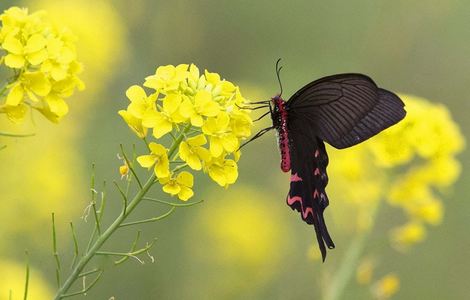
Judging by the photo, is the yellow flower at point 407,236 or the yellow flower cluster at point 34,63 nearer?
the yellow flower cluster at point 34,63

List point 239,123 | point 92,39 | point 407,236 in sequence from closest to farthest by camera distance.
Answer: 1. point 239,123
2. point 407,236
3. point 92,39

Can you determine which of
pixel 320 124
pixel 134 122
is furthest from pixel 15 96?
pixel 320 124

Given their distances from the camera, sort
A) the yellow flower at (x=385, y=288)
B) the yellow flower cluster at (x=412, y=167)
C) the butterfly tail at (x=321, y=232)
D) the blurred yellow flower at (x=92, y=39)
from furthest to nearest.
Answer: the blurred yellow flower at (x=92, y=39) < the yellow flower cluster at (x=412, y=167) < the yellow flower at (x=385, y=288) < the butterfly tail at (x=321, y=232)

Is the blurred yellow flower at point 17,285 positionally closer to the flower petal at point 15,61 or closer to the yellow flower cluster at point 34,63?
the yellow flower cluster at point 34,63

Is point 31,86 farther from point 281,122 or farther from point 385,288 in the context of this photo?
point 385,288

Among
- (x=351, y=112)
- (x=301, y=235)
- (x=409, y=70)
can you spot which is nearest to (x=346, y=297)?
(x=301, y=235)

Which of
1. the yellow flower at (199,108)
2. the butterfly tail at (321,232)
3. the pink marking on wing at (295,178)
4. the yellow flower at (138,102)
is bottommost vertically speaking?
the butterfly tail at (321,232)

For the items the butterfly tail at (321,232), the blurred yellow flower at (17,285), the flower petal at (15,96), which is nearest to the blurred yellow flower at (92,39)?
the blurred yellow flower at (17,285)

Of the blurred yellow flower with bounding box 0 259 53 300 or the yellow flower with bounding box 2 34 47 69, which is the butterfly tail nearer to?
the yellow flower with bounding box 2 34 47 69
